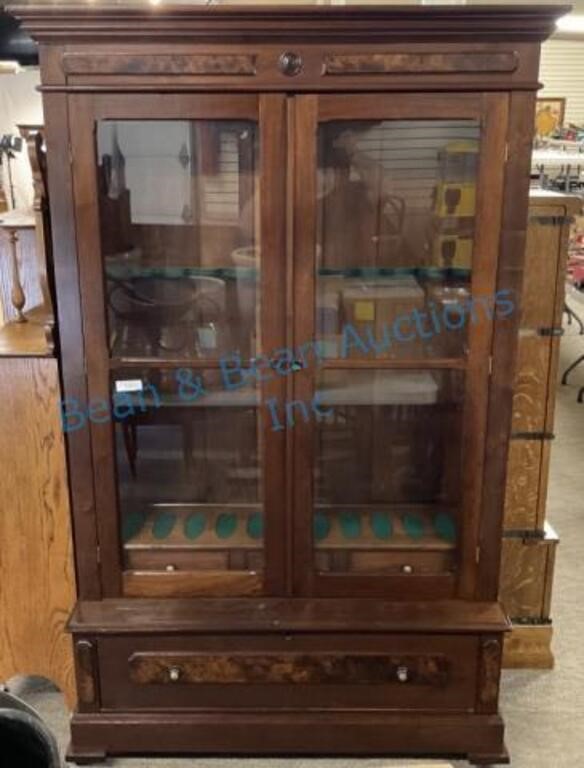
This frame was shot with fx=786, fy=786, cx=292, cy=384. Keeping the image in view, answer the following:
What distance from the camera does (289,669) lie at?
77.4 inches

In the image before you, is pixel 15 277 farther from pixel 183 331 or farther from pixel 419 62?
→ pixel 419 62

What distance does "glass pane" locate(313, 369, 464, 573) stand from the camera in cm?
192

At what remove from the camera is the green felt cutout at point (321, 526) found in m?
1.98

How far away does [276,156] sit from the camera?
1.66 m

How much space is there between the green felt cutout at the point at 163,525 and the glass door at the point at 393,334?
355 millimetres

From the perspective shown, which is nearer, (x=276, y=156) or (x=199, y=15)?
(x=199, y=15)

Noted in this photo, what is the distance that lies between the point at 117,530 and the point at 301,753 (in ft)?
2.46

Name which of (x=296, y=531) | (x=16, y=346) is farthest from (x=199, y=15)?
(x=296, y=531)

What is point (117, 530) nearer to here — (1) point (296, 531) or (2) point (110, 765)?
(1) point (296, 531)

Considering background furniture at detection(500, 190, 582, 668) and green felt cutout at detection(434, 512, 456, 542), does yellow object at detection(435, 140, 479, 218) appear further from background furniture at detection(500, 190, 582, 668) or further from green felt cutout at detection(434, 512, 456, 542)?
green felt cutout at detection(434, 512, 456, 542)

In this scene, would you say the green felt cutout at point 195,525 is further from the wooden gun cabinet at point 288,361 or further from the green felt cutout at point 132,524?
the green felt cutout at point 132,524

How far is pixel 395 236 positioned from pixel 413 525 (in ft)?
2.44

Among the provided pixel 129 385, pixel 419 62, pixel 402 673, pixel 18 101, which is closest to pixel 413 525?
pixel 402 673

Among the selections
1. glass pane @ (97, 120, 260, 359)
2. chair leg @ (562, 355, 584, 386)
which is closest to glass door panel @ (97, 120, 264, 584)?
glass pane @ (97, 120, 260, 359)
